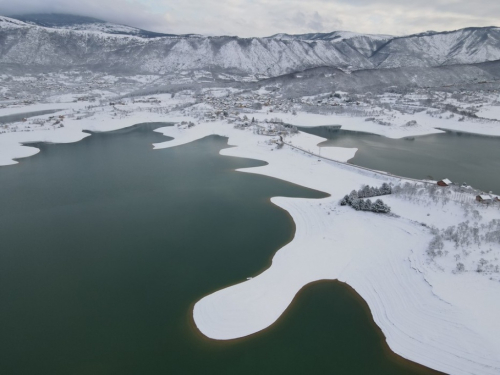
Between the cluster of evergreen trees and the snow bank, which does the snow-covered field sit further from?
the cluster of evergreen trees

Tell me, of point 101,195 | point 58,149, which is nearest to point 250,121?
point 58,149

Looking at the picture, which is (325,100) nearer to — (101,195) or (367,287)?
(101,195)

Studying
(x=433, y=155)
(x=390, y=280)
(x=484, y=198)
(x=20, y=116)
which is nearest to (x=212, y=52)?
(x=20, y=116)

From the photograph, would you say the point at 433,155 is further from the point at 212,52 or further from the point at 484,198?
the point at 212,52

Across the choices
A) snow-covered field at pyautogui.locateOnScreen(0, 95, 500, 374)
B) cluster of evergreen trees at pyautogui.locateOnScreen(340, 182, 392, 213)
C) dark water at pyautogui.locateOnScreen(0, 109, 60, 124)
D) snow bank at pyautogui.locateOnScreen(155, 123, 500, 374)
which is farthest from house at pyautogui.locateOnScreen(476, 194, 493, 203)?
dark water at pyautogui.locateOnScreen(0, 109, 60, 124)

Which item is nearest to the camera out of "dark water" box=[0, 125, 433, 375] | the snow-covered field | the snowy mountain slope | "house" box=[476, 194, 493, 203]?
"dark water" box=[0, 125, 433, 375]
